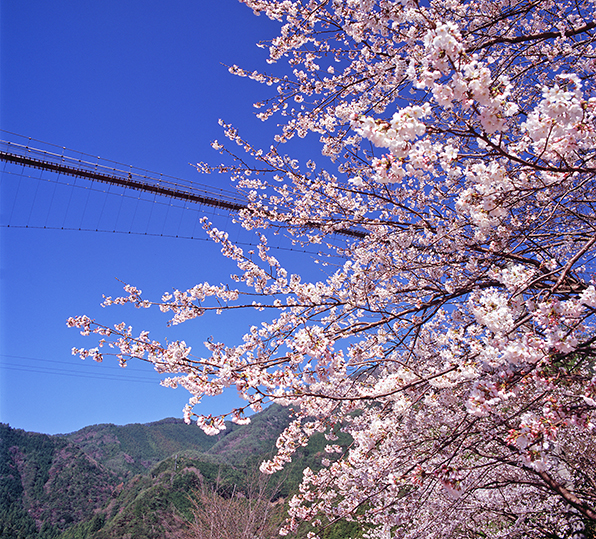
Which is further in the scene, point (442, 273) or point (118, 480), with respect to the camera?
point (118, 480)

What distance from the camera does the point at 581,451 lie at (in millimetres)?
5359

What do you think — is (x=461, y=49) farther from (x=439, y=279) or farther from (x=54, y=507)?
(x=54, y=507)

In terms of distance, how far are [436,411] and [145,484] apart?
3825cm

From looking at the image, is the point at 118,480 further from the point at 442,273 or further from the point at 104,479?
the point at 442,273

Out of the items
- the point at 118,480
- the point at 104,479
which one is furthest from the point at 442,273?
the point at 118,480

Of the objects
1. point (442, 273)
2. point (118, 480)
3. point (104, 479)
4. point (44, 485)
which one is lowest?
point (118, 480)

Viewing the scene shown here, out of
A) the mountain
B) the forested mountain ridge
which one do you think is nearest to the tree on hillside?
the forested mountain ridge

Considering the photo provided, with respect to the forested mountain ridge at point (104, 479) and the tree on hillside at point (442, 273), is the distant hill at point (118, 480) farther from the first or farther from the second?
the tree on hillside at point (442, 273)

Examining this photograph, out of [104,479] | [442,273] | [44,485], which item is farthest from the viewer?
[104,479]

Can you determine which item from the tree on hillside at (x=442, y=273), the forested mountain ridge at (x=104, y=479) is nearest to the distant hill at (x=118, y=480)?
the forested mountain ridge at (x=104, y=479)

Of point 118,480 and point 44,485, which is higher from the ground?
point 44,485

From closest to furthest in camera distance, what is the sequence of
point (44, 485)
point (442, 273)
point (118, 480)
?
point (442, 273), point (44, 485), point (118, 480)

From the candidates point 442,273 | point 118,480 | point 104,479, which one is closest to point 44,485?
point 104,479

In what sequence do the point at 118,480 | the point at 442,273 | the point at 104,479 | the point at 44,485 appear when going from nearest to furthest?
the point at 442,273, the point at 44,485, the point at 104,479, the point at 118,480
